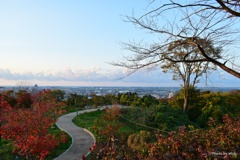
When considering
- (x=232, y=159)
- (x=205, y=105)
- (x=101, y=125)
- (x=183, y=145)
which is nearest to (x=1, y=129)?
(x=101, y=125)

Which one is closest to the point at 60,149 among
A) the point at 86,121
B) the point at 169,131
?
the point at 169,131

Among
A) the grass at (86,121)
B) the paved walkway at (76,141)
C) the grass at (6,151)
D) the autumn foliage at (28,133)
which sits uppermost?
the autumn foliage at (28,133)

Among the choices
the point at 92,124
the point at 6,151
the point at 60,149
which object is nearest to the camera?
the point at 6,151

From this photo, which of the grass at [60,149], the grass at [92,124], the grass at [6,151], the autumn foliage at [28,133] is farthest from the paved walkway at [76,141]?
the grass at [6,151]

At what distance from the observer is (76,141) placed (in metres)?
8.83

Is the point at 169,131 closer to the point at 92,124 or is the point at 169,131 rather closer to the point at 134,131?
the point at 134,131

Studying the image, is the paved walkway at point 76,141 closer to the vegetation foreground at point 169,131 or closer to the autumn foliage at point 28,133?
the vegetation foreground at point 169,131

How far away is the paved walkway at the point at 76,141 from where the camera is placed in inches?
284

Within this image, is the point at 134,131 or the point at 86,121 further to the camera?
the point at 86,121

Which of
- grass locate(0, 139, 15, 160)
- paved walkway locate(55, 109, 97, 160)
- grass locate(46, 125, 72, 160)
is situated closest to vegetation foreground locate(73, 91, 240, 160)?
paved walkway locate(55, 109, 97, 160)

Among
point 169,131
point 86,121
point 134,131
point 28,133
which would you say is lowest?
point 86,121

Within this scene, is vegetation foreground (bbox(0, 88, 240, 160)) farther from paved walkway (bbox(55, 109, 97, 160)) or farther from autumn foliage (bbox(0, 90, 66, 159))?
paved walkway (bbox(55, 109, 97, 160))

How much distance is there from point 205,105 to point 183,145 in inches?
428

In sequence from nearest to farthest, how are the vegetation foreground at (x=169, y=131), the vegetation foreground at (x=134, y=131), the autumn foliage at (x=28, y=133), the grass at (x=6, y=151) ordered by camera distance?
the vegetation foreground at (x=169, y=131) → the vegetation foreground at (x=134, y=131) → the autumn foliage at (x=28, y=133) → the grass at (x=6, y=151)
